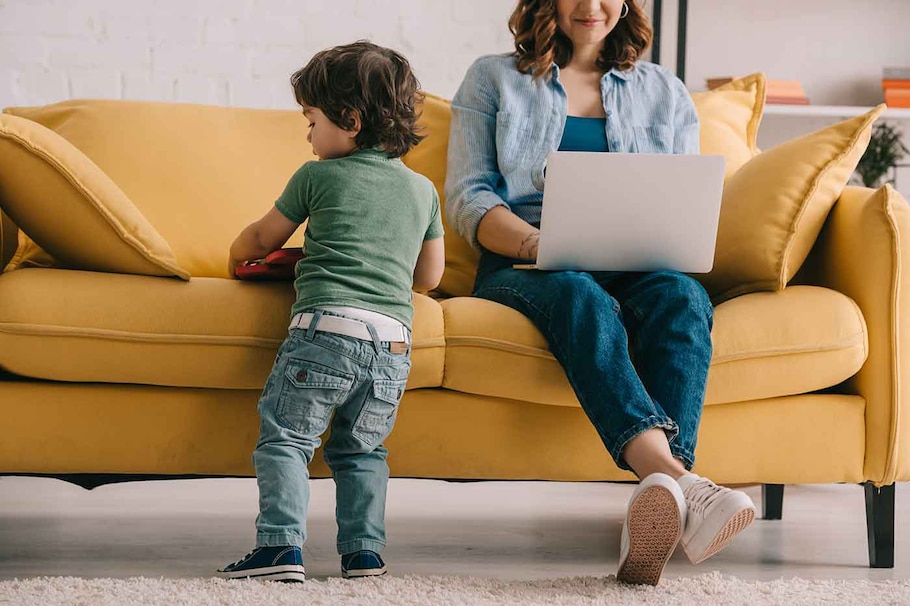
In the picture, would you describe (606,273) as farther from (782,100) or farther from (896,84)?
(896,84)

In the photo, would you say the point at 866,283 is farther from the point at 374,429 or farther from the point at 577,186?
the point at 374,429

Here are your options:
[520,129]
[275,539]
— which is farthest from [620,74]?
[275,539]

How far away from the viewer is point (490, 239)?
1896 millimetres

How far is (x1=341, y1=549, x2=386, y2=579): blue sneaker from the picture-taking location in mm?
1490

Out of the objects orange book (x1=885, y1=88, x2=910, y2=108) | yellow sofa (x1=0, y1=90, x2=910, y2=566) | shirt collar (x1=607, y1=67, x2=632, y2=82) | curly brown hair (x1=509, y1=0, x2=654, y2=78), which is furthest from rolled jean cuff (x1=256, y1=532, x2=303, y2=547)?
orange book (x1=885, y1=88, x2=910, y2=108)

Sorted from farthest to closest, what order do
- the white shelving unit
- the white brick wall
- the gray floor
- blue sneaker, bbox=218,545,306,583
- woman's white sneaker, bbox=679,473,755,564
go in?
the white shelving unit < the white brick wall < the gray floor < blue sneaker, bbox=218,545,306,583 < woman's white sneaker, bbox=679,473,755,564

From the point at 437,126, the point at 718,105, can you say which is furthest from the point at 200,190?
the point at 718,105

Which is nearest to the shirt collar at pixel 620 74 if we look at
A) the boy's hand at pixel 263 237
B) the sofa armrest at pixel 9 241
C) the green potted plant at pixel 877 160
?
the boy's hand at pixel 263 237

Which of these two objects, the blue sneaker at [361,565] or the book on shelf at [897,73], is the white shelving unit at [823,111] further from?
the blue sneaker at [361,565]

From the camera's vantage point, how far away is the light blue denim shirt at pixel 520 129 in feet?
6.55

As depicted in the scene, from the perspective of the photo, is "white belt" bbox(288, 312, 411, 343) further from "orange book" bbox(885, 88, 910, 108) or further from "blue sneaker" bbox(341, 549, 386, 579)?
"orange book" bbox(885, 88, 910, 108)

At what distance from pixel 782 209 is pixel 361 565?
3.08ft

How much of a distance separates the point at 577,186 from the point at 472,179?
1.60ft

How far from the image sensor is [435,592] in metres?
1.41
